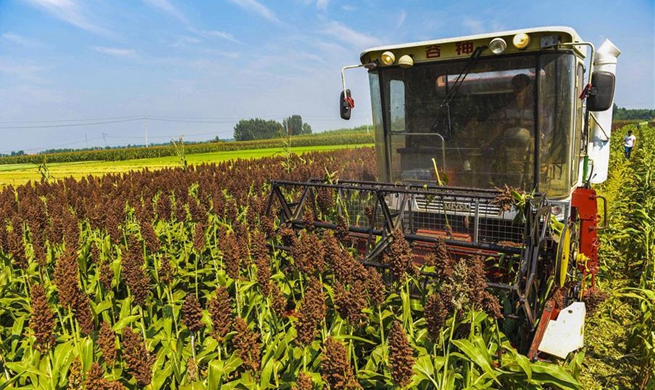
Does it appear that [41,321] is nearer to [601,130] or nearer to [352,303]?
[352,303]

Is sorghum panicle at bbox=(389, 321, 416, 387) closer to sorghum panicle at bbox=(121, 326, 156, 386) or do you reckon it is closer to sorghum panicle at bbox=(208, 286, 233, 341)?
sorghum panicle at bbox=(208, 286, 233, 341)

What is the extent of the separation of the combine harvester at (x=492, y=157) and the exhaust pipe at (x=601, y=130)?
1768 millimetres

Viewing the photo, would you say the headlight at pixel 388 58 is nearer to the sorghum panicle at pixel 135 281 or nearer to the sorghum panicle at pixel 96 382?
the sorghum panicle at pixel 135 281

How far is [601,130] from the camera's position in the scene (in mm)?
6609

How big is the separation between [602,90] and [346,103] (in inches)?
107

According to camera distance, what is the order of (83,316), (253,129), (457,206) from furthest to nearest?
(253,129)
(457,206)
(83,316)

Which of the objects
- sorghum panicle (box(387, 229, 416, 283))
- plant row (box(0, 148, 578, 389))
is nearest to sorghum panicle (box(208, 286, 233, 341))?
plant row (box(0, 148, 578, 389))

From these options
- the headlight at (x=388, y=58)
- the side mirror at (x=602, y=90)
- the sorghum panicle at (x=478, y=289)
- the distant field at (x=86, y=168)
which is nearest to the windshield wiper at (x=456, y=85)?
the headlight at (x=388, y=58)

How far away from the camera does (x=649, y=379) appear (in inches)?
134

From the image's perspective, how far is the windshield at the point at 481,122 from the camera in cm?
424

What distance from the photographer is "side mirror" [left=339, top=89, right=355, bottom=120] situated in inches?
212

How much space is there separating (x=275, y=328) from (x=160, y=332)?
3.30 feet

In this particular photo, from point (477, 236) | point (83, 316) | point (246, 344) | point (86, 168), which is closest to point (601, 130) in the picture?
point (477, 236)

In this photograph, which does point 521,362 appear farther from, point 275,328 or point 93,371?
point 93,371
